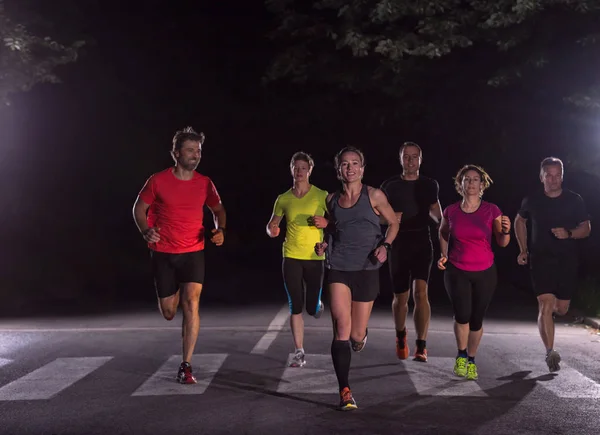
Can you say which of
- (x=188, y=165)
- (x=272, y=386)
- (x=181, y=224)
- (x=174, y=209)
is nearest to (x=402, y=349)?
(x=272, y=386)

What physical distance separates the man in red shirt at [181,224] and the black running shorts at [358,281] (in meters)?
1.40

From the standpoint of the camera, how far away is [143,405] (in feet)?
25.1

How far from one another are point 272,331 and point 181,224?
12.8 ft

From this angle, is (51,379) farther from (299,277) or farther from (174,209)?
(299,277)

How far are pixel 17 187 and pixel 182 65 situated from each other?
7.48m

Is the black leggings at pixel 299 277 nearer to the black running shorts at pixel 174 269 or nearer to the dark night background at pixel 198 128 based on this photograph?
the black running shorts at pixel 174 269

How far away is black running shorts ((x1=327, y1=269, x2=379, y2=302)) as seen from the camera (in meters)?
7.85

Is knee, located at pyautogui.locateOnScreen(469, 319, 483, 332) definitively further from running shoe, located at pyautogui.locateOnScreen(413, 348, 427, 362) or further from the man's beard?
the man's beard

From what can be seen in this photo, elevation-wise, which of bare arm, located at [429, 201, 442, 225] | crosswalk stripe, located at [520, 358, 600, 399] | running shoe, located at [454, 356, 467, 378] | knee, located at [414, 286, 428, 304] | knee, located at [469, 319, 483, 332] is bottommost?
crosswalk stripe, located at [520, 358, 600, 399]

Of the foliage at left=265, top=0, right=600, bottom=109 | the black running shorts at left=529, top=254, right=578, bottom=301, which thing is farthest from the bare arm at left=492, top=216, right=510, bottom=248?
the foliage at left=265, top=0, right=600, bottom=109

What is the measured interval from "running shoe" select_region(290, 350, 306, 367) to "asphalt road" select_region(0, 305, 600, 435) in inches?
4.7

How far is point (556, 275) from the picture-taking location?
9508mm

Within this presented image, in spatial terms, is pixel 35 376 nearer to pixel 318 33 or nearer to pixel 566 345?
pixel 566 345

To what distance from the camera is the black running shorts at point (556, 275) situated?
951 centimetres
